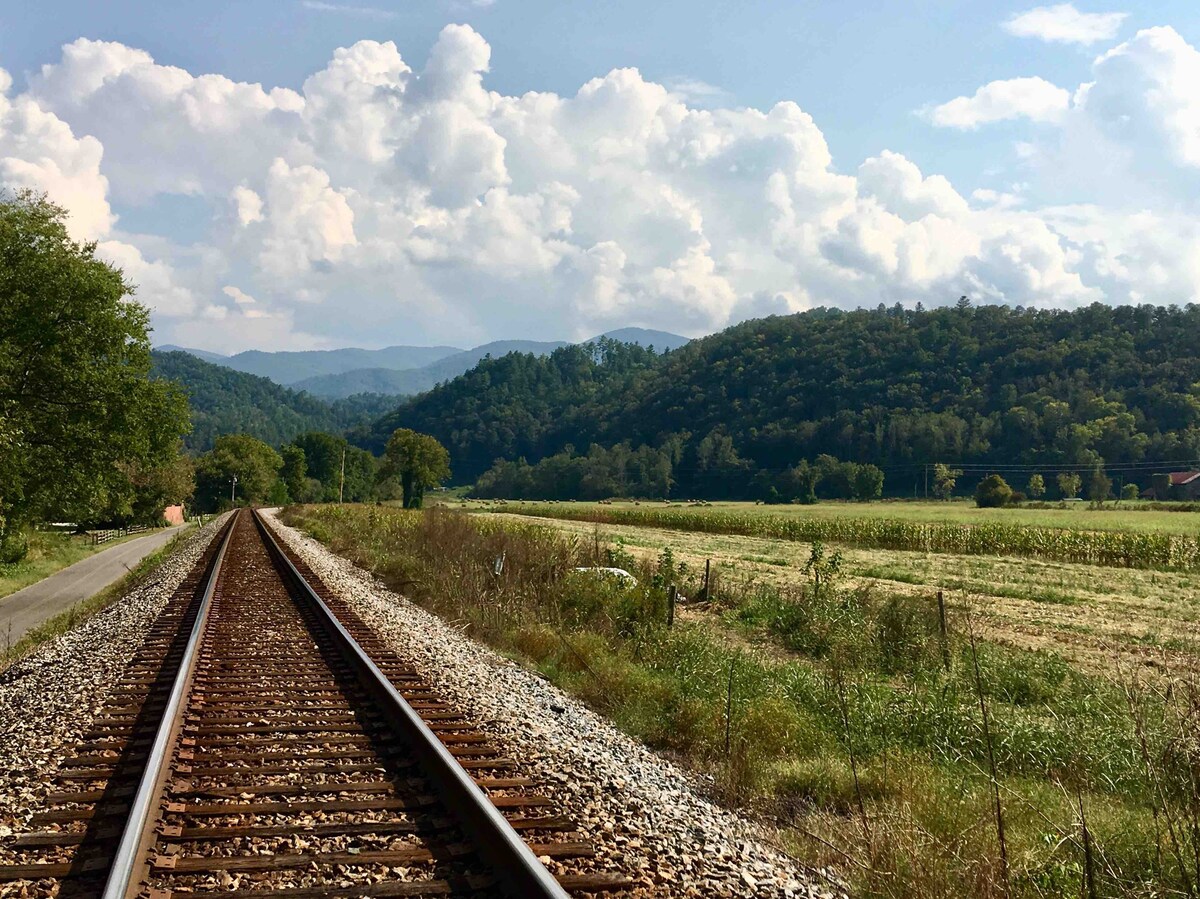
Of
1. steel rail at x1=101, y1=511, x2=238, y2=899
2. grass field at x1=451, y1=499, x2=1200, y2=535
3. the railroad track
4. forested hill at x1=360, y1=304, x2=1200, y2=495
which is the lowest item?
grass field at x1=451, y1=499, x2=1200, y2=535

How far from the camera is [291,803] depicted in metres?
4.80

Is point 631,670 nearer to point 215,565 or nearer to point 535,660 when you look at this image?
point 535,660

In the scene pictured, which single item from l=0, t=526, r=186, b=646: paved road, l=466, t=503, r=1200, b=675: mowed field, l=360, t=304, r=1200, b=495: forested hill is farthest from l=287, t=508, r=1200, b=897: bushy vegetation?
l=360, t=304, r=1200, b=495: forested hill

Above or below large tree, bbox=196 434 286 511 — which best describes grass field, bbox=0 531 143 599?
below

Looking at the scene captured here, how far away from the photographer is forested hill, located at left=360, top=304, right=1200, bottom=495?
395 ft

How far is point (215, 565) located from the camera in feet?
68.9

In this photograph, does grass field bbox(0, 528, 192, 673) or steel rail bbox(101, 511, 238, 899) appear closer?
steel rail bbox(101, 511, 238, 899)

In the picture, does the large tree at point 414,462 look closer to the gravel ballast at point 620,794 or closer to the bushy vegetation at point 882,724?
the bushy vegetation at point 882,724

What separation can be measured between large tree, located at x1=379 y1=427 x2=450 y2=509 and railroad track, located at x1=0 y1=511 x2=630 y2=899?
333ft

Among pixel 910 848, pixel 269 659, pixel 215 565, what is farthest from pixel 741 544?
pixel 910 848

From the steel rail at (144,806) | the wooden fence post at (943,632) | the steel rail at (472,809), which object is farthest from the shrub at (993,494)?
the steel rail at (144,806)

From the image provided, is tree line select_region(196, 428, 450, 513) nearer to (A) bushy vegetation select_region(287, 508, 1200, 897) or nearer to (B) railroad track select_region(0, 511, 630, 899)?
(A) bushy vegetation select_region(287, 508, 1200, 897)

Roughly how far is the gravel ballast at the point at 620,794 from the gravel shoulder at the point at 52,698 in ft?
A: 9.58

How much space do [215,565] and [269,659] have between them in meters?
13.0
